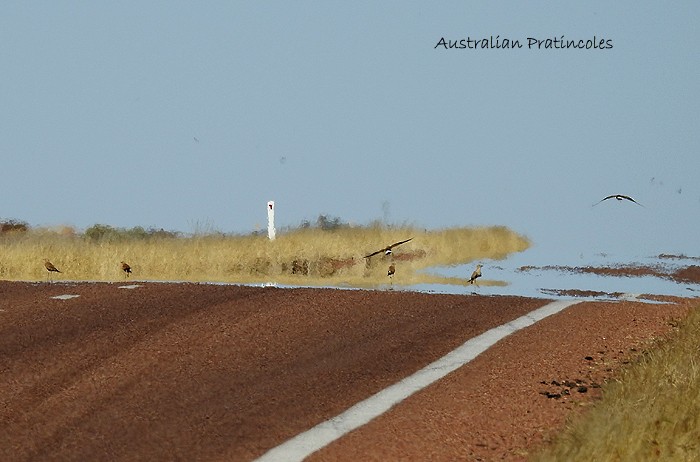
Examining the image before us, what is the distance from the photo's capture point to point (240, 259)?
2886 centimetres

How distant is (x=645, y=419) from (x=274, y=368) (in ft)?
9.93

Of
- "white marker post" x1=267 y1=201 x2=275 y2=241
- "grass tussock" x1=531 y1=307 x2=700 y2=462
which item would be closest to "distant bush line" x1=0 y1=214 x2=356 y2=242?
"white marker post" x1=267 y1=201 x2=275 y2=241

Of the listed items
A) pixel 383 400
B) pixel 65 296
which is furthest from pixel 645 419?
pixel 65 296

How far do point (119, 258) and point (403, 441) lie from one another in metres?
20.5

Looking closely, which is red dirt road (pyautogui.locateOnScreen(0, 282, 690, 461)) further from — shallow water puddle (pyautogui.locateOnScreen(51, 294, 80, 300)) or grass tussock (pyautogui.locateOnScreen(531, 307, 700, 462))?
grass tussock (pyautogui.locateOnScreen(531, 307, 700, 462))

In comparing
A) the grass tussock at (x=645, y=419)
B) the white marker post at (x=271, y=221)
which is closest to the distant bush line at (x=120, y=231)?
the white marker post at (x=271, y=221)

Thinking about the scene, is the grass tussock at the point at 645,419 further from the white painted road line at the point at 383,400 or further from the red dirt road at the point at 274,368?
the white painted road line at the point at 383,400

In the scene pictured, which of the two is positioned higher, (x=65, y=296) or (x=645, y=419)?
(x=65, y=296)

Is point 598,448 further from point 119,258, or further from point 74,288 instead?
point 119,258

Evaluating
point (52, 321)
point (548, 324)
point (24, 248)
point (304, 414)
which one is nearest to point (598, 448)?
point (304, 414)

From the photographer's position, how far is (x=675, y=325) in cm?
1137

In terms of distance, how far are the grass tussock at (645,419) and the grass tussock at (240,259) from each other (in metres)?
14.3

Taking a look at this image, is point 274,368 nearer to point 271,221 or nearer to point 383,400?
point 383,400

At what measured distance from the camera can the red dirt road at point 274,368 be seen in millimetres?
7719
